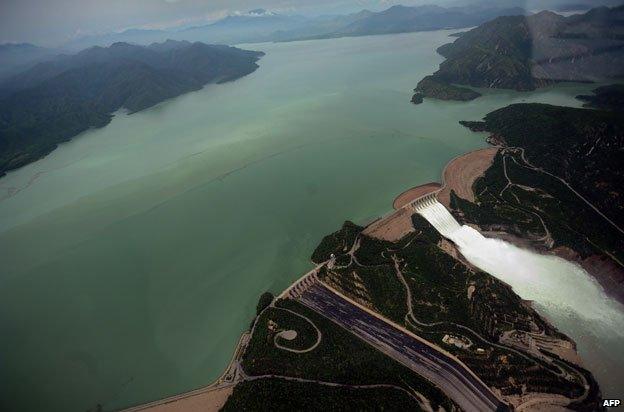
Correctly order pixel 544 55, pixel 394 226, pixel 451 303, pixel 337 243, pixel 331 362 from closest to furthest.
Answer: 1. pixel 331 362
2. pixel 451 303
3. pixel 337 243
4. pixel 394 226
5. pixel 544 55

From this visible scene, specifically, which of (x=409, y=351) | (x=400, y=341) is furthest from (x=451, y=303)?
(x=409, y=351)

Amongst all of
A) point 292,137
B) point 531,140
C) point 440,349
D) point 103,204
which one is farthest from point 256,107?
point 440,349

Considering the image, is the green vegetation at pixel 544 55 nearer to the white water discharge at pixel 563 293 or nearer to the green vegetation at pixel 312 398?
the white water discharge at pixel 563 293

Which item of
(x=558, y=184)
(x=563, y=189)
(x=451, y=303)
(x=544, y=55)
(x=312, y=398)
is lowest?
(x=312, y=398)

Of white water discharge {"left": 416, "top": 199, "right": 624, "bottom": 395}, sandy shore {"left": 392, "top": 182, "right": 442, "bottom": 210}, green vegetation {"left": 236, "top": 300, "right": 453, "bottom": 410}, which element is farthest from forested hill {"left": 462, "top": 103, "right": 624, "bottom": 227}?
green vegetation {"left": 236, "top": 300, "right": 453, "bottom": 410}

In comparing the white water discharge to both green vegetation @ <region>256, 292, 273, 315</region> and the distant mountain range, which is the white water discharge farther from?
the distant mountain range

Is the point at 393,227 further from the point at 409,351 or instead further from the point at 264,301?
the point at 264,301
